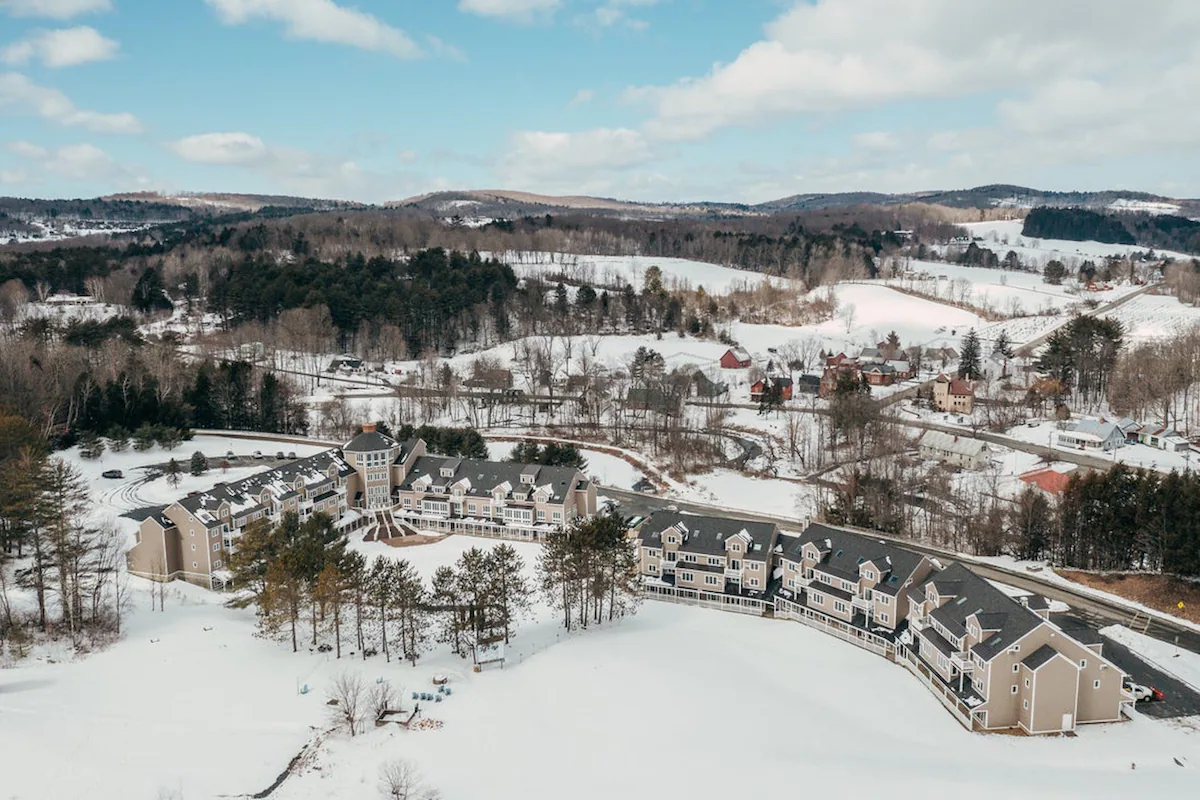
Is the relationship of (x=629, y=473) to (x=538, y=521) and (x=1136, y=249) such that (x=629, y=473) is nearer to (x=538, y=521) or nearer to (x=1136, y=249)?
(x=538, y=521)

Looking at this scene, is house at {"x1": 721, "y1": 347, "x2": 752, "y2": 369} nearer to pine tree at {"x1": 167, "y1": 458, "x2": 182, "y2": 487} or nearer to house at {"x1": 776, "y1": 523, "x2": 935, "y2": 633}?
house at {"x1": 776, "y1": 523, "x2": 935, "y2": 633}

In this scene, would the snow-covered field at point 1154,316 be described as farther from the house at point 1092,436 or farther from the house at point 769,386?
the house at point 769,386

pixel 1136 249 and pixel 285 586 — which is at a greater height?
pixel 1136 249

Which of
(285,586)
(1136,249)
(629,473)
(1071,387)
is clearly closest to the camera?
(285,586)

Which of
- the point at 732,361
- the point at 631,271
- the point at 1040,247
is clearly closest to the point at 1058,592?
the point at 732,361

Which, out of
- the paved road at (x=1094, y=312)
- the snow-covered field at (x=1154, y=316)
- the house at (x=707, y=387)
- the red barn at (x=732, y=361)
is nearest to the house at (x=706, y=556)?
Result: the house at (x=707, y=387)

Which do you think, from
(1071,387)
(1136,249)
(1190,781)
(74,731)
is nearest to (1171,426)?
(1071,387)

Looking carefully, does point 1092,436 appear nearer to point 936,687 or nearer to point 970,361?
point 970,361
